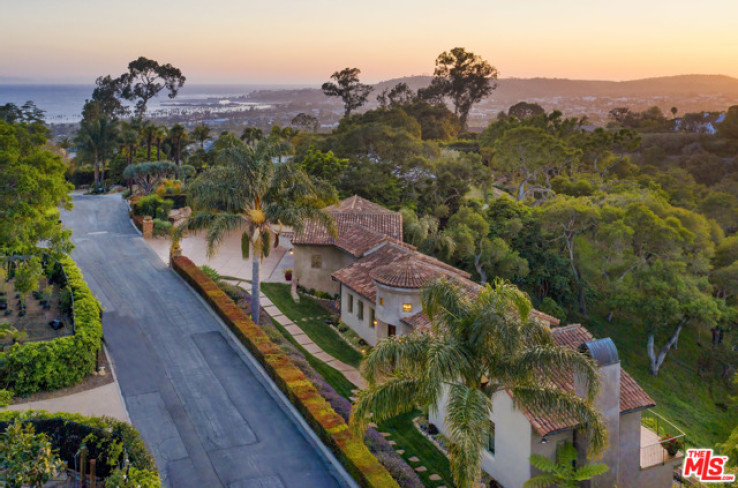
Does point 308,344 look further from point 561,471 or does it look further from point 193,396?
point 561,471

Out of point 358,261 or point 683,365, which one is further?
point 683,365

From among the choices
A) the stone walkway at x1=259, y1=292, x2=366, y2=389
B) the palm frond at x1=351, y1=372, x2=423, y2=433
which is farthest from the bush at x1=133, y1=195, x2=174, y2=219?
the palm frond at x1=351, y1=372, x2=423, y2=433

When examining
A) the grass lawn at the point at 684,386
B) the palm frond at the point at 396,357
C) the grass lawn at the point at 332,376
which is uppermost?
the palm frond at the point at 396,357

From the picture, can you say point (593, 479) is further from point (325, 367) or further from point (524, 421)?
point (325, 367)

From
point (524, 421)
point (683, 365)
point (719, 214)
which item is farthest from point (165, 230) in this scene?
point (719, 214)

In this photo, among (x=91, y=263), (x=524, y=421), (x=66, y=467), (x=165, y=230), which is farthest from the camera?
(x=165, y=230)

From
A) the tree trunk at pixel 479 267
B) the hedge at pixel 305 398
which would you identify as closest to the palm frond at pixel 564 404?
the hedge at pixel 305 398

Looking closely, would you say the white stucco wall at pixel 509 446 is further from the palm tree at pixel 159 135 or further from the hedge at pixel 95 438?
the palm tree at pixel 159 135
